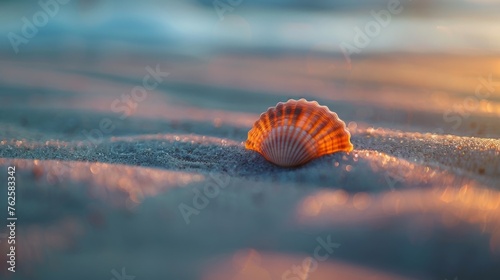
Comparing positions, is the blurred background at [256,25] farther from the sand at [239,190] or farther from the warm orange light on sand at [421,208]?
the warm orange light on sand at [421,208]

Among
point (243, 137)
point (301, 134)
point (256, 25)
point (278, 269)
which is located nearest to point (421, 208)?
point (278, 269)

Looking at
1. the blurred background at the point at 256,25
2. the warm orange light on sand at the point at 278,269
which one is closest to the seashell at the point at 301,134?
the warm orange light on sand at the point at 278,269

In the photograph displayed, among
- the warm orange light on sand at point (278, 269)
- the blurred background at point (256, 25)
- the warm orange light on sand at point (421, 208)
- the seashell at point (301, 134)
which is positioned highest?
the blurred background at point (256, 25)

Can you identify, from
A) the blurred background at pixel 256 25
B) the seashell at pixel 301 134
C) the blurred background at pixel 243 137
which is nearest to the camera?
the blurred background at pixel 243 137

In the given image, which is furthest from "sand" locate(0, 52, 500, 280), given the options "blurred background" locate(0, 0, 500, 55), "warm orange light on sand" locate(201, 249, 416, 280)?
"blurred background" locate(0, 0, 500, 55)

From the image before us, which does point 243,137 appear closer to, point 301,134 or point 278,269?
point 301,134

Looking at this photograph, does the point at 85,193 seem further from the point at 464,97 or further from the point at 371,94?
the point at 464,97
